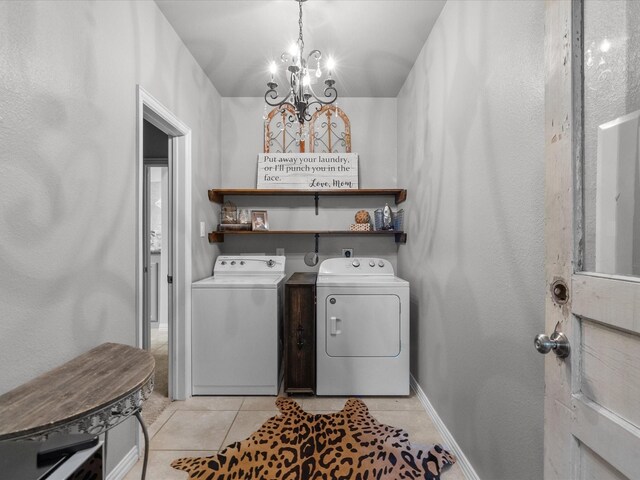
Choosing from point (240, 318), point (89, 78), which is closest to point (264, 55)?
point (89, 78)

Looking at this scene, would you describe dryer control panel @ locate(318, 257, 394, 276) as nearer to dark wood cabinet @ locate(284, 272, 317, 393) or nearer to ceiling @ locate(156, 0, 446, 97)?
dark wood cabinet @ locate(284, 272, 317, 393)

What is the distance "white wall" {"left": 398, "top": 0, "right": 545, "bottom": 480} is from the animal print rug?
29cm

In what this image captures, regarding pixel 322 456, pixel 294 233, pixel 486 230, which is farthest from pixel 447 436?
pixel 294 233

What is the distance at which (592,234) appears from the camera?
73 cm

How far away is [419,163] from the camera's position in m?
2.44

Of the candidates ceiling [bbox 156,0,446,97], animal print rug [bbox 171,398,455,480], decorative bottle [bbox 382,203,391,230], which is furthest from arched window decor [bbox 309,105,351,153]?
animal print rug [bbox 171,398,455,480]

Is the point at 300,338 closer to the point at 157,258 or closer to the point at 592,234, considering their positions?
the point at 592,234

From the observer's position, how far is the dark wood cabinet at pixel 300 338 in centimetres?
241

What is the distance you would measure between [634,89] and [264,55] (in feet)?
7.67

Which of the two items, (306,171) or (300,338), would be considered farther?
(306,171)

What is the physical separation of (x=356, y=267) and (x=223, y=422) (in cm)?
149

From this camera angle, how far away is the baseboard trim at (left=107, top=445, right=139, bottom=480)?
5.05 feet

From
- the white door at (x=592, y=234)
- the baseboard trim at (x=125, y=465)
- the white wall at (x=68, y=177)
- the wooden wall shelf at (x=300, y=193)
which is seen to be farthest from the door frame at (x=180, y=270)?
the white door at (x=592, y=234)

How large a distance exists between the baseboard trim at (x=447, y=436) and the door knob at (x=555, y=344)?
112 cm
